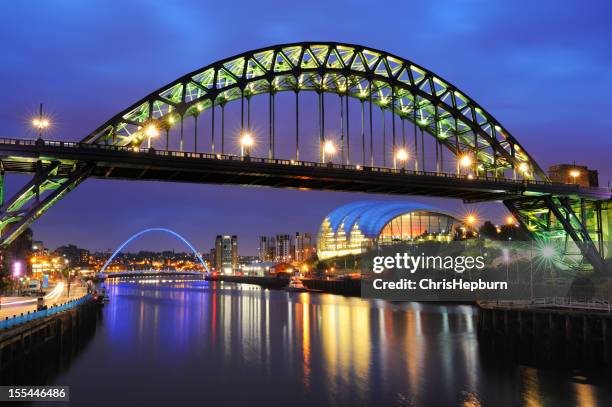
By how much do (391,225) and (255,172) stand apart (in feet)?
265

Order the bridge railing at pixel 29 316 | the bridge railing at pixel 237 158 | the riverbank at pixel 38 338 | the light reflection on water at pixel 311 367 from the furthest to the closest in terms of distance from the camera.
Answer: the bridge railing at pixel 237 158 → the light reflection on water at pixel 311 367 → the riverbank at pixel 38 338 → the bridge railing at pixel 29 316

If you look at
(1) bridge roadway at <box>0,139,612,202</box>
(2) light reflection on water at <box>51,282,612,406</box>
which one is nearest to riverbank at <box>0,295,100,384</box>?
(2) light reflection on water at <box>51,282,612,406</box>

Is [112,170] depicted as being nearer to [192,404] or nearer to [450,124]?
[192,404]

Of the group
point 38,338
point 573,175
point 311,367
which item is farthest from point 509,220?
point 38,338

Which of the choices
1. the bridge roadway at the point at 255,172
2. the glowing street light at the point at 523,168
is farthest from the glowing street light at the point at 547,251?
the glowing street light at the point at 523,168

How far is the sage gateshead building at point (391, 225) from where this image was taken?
130 metres

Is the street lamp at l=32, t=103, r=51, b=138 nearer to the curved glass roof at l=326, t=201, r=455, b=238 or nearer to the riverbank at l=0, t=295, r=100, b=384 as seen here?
the riverbank at l=0, t=295, r=100, b=384

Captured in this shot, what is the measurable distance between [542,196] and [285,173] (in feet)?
111

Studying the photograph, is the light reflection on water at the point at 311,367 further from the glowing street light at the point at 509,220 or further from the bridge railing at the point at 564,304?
the glowing street light at the point at 509,220

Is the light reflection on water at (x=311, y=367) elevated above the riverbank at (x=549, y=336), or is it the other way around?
the riverbank at (x=549, y=336)

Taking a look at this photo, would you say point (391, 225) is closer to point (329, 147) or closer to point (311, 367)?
point (329, 147)

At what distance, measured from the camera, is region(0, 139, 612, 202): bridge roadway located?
143 feet

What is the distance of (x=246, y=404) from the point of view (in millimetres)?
28422

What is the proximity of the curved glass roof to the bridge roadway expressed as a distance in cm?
5511
